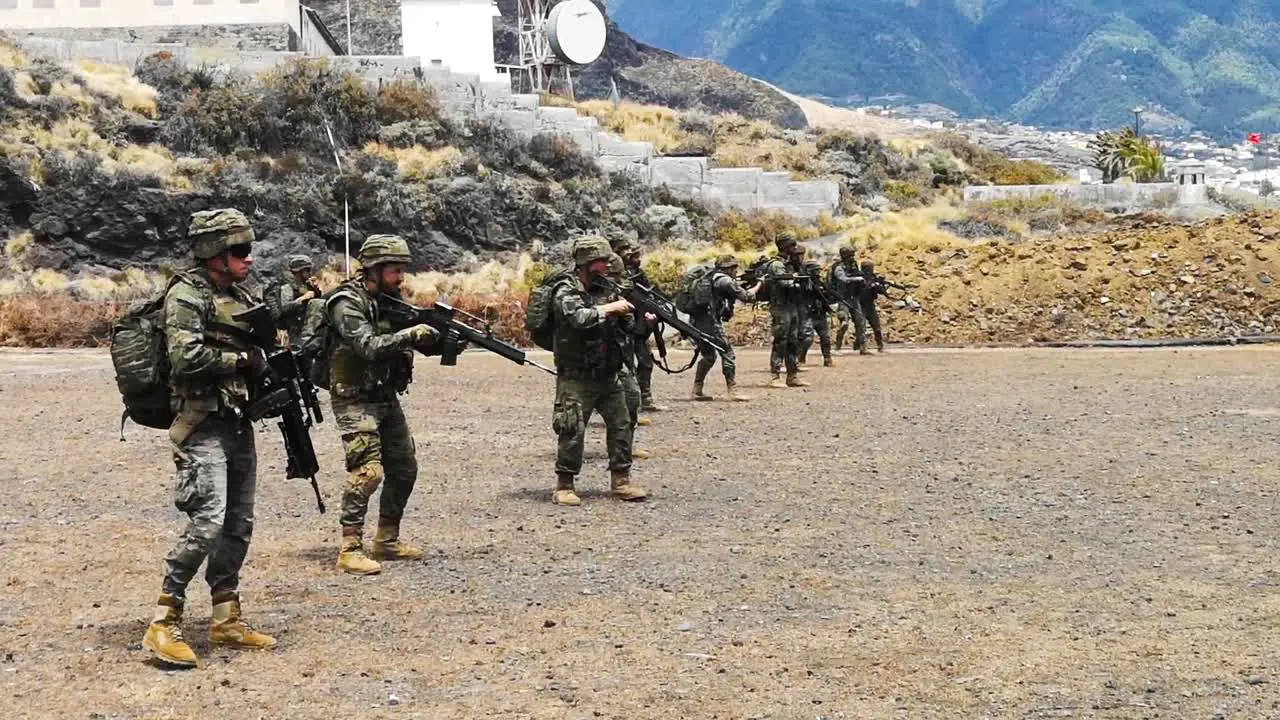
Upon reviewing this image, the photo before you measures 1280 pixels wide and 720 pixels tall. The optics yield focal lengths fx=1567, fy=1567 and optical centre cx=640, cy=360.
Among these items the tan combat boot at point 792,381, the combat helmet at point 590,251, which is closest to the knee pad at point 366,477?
the combat helmet at point 590,251

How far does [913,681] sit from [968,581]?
1.91 metres

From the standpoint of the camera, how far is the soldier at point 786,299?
17.7 meters

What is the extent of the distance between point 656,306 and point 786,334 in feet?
19.5

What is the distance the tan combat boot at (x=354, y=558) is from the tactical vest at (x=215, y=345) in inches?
77.0

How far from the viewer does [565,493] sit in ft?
35.2

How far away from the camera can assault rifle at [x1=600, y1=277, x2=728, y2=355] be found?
10.8 meters

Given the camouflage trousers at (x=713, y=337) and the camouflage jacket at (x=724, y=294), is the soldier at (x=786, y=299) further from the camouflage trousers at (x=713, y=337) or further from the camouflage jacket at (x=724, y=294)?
the camouflage trousers at (x=713, y=337)

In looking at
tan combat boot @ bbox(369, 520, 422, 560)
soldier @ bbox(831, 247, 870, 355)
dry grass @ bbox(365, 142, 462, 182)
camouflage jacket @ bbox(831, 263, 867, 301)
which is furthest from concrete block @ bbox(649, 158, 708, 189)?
tan combat boot @ bbox(369, 520, 422, 560)

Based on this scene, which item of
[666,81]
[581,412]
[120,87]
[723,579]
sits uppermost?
[666,81]

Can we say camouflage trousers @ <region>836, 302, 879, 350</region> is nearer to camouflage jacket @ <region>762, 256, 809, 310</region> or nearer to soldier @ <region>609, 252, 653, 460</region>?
camouflage jacket @ <region>762, 256, 809, 310</region>

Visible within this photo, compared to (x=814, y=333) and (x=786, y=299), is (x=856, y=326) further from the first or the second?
(x=786, y=299)

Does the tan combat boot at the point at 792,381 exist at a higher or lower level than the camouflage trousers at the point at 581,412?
lower

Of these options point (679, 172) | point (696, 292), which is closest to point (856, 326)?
point (696, 292)

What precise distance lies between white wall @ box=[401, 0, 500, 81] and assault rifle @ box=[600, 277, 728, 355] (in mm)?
32174
